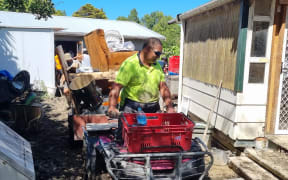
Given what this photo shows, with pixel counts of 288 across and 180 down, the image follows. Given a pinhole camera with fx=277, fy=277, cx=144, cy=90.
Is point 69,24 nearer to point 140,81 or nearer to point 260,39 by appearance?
point 260,39

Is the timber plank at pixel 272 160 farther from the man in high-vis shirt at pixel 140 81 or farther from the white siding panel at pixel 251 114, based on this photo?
the man in high-vis shirt at pixel 140 81

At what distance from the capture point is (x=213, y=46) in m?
6.22

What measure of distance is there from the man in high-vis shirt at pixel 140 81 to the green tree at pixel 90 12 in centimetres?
5166

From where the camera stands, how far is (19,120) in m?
6.39

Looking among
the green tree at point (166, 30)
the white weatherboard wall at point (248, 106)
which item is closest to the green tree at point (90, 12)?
the green tree at point (166, 30)

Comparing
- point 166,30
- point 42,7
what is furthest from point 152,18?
point 42,7

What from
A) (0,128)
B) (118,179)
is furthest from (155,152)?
(0,128)

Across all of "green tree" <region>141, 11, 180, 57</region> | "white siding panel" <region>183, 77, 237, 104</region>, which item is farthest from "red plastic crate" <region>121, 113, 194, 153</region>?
"green tree" <region>141, 11, 180, 57</region>

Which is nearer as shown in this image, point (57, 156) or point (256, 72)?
point (256, 72)

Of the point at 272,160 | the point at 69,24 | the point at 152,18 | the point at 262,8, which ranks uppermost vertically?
the point at 152,18

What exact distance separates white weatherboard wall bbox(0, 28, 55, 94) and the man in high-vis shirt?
28.0 ft

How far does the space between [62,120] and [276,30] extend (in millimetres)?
5804

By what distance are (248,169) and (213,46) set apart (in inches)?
111

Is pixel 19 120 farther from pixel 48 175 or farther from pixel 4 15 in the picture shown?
pixel 4 15
